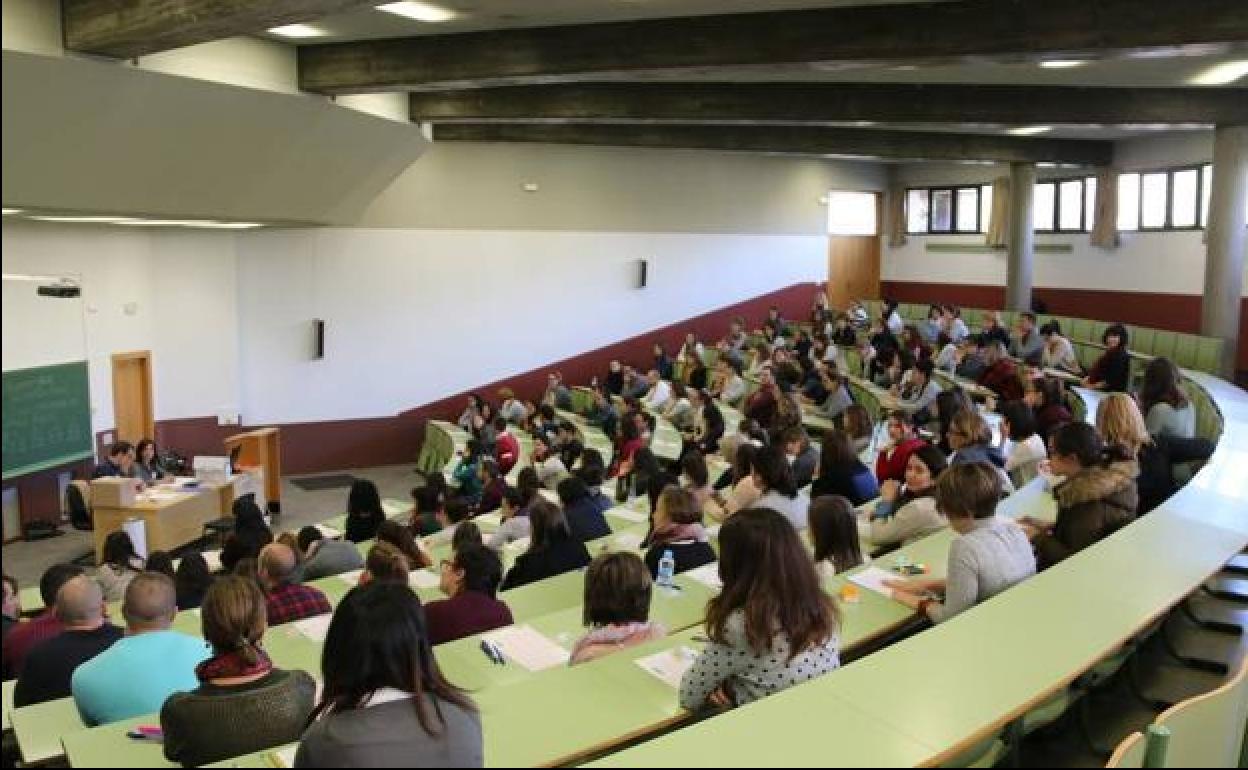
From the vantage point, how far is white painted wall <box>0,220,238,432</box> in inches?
457

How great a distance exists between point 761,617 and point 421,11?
20.2ft

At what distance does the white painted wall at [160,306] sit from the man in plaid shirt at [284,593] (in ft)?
23.7

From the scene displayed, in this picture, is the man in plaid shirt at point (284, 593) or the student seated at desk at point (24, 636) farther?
the man in plaid shirt at point (284, 593)

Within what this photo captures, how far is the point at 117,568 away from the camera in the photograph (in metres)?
6.45

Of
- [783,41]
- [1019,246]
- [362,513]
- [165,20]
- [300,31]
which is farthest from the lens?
[1019,246]

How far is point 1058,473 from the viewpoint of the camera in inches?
190

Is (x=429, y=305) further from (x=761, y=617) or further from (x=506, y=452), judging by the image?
(x=761, y=617)

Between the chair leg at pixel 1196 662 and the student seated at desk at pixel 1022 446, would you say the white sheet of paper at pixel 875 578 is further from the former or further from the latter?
the student seated at desk at pixel 1022 446

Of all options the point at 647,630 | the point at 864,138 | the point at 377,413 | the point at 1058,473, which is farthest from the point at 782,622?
the point at 864,138

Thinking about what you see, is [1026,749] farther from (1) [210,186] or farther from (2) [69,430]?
(2) [69,430]

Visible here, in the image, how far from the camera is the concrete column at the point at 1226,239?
11523mm

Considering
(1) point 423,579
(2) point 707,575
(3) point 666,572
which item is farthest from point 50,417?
(2) point 707,575

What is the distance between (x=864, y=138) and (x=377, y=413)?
8757mm

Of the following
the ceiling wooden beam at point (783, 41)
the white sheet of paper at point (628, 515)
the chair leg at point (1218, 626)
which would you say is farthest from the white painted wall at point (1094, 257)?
the chair leg at point (1218, 626)
